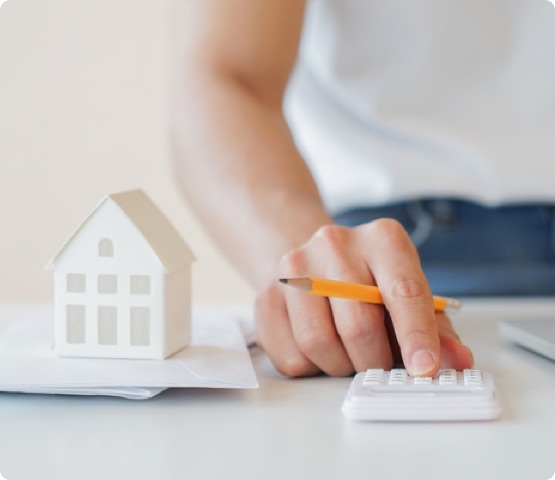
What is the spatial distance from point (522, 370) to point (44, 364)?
0.36m

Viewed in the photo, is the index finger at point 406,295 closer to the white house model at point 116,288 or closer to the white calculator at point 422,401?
the white calculator at point 422,401

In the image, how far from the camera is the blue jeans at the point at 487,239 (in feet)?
3.87

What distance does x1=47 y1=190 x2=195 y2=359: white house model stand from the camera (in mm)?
656

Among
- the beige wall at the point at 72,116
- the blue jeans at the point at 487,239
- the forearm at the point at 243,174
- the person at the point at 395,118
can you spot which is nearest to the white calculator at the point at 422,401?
the forearm at the point at 243,174

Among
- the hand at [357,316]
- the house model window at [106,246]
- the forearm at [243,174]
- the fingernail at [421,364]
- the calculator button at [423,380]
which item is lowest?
the calculator button at [423,380]

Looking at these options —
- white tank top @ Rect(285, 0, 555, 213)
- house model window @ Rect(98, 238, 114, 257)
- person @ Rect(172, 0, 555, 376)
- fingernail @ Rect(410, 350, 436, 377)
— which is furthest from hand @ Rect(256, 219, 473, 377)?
white tank top @ Rect(285, 0, 555, 213)

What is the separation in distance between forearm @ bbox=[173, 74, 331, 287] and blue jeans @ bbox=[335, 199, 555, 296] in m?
0.24

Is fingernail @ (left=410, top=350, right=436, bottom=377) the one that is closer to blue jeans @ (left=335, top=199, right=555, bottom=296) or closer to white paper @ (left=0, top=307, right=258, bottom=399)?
white paper @ (left=0, top=307, right=258, bottom=399)

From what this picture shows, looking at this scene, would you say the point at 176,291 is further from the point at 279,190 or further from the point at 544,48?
the point at 544,48

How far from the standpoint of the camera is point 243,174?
982mm

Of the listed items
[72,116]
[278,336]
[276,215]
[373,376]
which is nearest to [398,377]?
[373,376]

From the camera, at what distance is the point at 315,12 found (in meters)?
1.22

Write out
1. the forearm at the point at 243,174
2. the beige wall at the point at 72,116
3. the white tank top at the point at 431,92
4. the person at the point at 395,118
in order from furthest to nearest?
the beige wall at the point at 72,116, the white tank top at the point at 431,92, the person at the point at 395,118, the forearm at the point at 243,174

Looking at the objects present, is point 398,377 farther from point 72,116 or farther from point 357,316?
point 72,116
